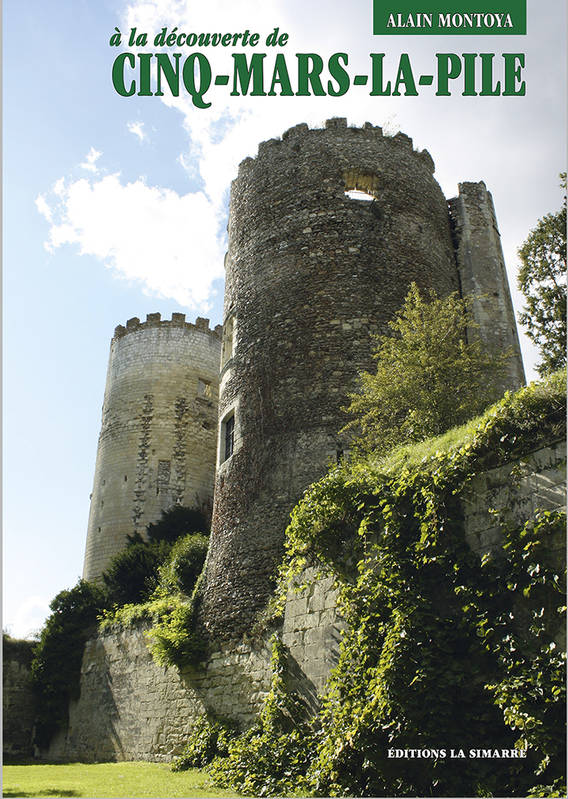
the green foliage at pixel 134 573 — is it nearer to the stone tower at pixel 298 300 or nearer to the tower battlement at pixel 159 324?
the stone tower at pixel 298 300

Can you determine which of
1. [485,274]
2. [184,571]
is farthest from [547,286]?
[184,571]

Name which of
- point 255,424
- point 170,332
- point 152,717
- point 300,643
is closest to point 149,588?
point 152,717

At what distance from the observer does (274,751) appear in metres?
8.69

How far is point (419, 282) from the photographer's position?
46.9 feet

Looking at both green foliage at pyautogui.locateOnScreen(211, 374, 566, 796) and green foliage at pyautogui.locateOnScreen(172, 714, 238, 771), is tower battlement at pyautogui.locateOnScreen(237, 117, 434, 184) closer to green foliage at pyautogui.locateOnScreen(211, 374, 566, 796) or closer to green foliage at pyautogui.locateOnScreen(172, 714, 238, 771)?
green foliage at pyautogui.locateOnScreen(211, 374, 566, 796)

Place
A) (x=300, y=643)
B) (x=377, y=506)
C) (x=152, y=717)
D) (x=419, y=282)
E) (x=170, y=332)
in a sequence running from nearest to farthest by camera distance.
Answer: (x=377, y=506) → (x=300, y=643) → (x=152, y=717) → (x=419, y=282) → (x=170, y=332)

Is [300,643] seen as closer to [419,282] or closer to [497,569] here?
[497,569]

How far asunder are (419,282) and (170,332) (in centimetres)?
1529

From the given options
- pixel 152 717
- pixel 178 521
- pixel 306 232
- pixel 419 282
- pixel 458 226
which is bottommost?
pixel 152 717

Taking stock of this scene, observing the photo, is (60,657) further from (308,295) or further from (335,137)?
(335,137)

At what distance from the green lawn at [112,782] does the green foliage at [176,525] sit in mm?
10353

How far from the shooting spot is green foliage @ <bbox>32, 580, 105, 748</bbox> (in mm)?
16297

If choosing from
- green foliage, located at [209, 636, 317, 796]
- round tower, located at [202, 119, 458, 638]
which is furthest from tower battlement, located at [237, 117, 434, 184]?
green foliage, located at [209, 636, 317, 796]

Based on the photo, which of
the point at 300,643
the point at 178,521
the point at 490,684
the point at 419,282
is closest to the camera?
the point at 490,684
